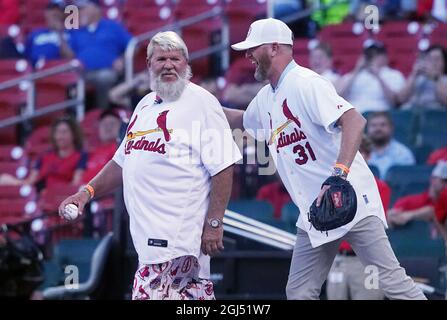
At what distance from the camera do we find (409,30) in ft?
42.2

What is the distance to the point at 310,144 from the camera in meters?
6.80

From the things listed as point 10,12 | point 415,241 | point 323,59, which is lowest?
point 415,241

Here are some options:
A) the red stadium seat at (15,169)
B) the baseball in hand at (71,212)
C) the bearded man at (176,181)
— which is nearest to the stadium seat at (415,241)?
the bearded man at (176,181)

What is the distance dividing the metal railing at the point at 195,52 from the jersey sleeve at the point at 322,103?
5.91 m

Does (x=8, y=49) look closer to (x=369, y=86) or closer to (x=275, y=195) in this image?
(x=369, y=86)

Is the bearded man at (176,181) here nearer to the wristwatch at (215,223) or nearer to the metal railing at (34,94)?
the wristwatch at (215,223)

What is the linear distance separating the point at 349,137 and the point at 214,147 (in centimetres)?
69

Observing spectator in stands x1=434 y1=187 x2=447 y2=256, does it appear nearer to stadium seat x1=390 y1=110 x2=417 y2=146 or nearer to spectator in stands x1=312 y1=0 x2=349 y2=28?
stadium seat x1=390 y1=110 x2=417 y2=146

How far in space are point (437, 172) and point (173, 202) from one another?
3.45 meters

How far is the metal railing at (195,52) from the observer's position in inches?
495

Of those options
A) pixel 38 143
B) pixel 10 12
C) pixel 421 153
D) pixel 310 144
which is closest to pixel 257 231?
pixel 421 153

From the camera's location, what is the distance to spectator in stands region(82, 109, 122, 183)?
11.1 meters

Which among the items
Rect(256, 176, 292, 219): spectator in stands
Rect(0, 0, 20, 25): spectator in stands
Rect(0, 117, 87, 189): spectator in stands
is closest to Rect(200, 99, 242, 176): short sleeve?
Rect(256, 176, 292, 219): spectator in stands

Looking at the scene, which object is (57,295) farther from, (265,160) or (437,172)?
(437,172)
